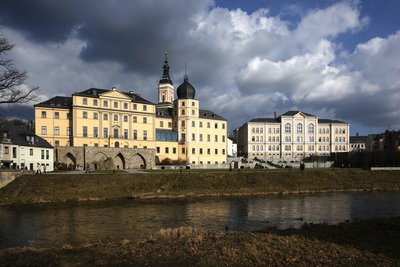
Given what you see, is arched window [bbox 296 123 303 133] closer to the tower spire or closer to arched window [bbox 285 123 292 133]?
arched window [bbox 285 123 292 133]

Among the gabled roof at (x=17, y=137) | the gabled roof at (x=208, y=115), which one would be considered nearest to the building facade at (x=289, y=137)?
the gabled roof at (x=208, y=115)

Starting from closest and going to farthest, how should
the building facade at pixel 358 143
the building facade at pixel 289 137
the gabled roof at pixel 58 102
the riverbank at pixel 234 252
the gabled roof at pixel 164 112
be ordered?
the riverbank at pixel 234 252 < the gabled roof at pixel 58 102 < the gabled roof at pixel 164 112 < the building facade at pixel 289 137 < the building facade at pixel 358 143

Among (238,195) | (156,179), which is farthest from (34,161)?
(238,195)

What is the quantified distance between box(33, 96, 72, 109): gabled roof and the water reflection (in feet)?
128

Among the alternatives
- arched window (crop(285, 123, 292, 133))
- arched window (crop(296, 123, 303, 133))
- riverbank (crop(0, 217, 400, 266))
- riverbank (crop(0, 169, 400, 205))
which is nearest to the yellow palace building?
riverbank (crop(0, 169, 400, 205))

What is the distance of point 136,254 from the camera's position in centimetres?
1250

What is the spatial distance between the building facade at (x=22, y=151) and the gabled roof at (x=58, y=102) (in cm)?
1433

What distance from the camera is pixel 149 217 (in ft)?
91.8

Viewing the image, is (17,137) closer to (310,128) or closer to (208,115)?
(208,115)

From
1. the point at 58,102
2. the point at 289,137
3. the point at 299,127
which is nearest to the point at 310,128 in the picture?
the point at 299,127

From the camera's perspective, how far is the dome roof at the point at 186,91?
3438 inches

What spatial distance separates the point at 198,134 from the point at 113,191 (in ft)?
150

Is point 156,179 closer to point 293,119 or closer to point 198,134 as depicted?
point 198,134

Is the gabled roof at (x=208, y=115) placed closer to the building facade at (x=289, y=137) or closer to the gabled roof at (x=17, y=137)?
the building facade at (x=289, y=137)
